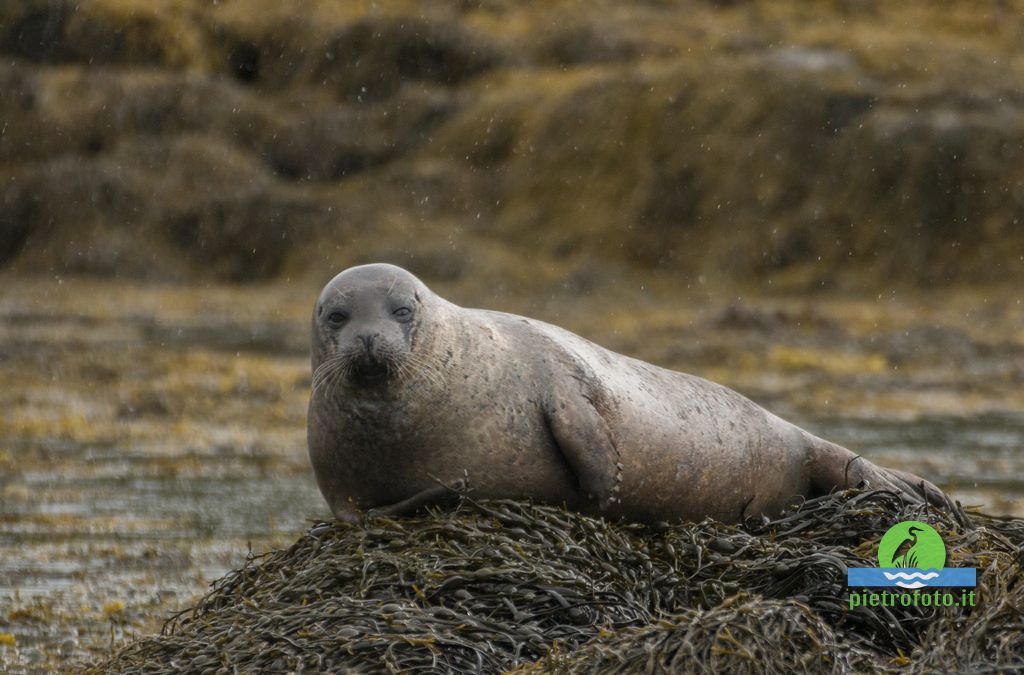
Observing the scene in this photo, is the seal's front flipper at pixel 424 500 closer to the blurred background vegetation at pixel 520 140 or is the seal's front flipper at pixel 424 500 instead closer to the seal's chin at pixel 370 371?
the seal's chin at pixel 370 371

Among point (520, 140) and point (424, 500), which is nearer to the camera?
point (424, 500)

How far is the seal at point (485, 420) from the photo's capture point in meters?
5.37

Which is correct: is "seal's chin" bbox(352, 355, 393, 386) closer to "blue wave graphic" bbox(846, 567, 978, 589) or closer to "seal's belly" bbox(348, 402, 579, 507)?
"seal's belly" bbox(348, 402, 579, 507)

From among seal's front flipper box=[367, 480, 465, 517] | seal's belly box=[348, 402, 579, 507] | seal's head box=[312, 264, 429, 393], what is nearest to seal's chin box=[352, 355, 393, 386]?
seal's head box=[312, 264, 429, 393]

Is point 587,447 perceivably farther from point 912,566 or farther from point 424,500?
point 912,566

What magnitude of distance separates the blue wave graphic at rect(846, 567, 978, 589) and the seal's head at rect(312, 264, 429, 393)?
5.40ft

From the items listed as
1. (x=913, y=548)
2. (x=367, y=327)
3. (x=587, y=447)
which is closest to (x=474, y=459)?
(x=587, y=447)

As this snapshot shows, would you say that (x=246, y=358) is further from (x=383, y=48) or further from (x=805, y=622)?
(x=383, y=48)

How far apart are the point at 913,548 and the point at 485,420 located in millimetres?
1518

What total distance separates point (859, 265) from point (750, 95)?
23.3ft

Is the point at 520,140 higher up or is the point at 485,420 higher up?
the point at 485,420

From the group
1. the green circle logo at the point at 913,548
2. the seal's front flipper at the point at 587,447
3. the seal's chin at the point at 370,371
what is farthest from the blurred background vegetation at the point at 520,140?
the seal's chin at the point at 370,371

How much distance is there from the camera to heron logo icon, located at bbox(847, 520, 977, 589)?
193 inches

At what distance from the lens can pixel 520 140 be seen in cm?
3844
